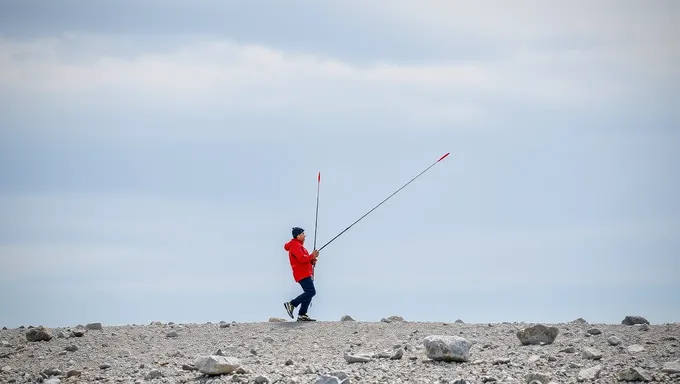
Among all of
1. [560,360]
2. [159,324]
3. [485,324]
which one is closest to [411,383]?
[560,360]

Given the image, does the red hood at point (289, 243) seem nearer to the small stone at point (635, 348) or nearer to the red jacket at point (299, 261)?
the red jacket at point (299, 261)

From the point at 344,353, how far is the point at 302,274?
5.50 meters

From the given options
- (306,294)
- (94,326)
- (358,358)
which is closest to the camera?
(358,358)

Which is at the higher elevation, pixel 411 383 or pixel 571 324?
pixel 571 324

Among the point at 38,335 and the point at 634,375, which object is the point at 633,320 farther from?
the point at 38,335

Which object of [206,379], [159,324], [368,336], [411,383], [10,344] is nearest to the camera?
[411,383]

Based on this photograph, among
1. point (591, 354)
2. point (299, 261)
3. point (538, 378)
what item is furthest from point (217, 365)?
point (299, 261)

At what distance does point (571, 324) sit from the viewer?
2094 centimetres

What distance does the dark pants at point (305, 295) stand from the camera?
23325 millimetres

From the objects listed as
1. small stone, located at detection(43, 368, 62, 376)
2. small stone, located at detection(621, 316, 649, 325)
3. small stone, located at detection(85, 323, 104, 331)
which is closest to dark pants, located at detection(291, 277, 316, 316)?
small stone, located at detection(85, 323, 104, 331)

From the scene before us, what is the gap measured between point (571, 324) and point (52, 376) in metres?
11.8

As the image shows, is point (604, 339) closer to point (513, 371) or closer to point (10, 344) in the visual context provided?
point (513, 371)

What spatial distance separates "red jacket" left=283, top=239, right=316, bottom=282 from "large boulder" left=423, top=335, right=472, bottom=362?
7.15m

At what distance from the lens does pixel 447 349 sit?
16406 mm
